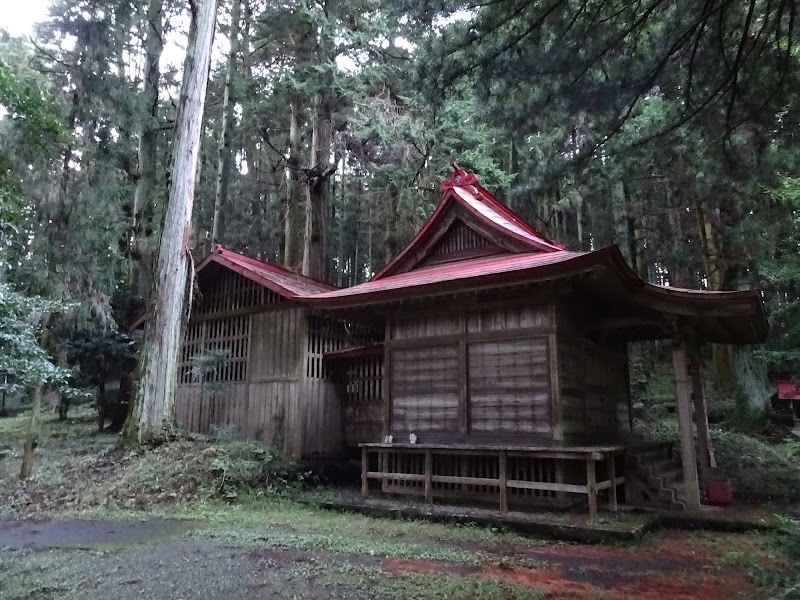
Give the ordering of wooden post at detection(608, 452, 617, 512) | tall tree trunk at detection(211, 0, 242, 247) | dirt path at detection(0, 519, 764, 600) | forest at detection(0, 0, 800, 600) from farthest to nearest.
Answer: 1. tall tree trunk at detection(211, 0, 242, 247)
2. wooden post at detection(608, 452, 617, 512)
3. forest at detection(0, 0, 800, 600)
4. dirt path at detection(0, 519, 764, 600)

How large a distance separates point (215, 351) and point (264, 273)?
2.25m

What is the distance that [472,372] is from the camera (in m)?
9.77

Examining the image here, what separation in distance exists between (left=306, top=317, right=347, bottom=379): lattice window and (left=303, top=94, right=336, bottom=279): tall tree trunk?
574 cm

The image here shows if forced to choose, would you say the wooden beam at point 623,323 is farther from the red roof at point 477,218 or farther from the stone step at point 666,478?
the stone step at point 666,478

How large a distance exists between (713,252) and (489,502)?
12.7 meters

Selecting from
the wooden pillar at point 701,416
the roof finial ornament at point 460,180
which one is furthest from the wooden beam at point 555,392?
the roof finial ornament at point 460,180

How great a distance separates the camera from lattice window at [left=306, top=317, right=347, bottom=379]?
1249 cm

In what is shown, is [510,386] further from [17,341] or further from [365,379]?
[17,341]

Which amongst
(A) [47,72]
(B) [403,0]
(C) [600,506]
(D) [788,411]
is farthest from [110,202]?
(D) [788,411]

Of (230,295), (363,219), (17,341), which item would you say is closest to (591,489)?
(17,341)

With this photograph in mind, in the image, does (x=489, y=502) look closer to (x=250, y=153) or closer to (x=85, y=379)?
(x=85, y=379)

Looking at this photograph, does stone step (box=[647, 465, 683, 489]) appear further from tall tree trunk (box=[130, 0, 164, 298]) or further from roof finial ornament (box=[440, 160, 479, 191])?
tall tree trunk (box=[130, 0, 164, 298])

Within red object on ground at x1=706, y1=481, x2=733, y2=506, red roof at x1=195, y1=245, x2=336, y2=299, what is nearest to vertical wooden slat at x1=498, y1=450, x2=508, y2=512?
red object on ground at x1=706, y1=481, x2=733, y2=506

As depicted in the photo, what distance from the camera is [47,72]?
44.4 feet
